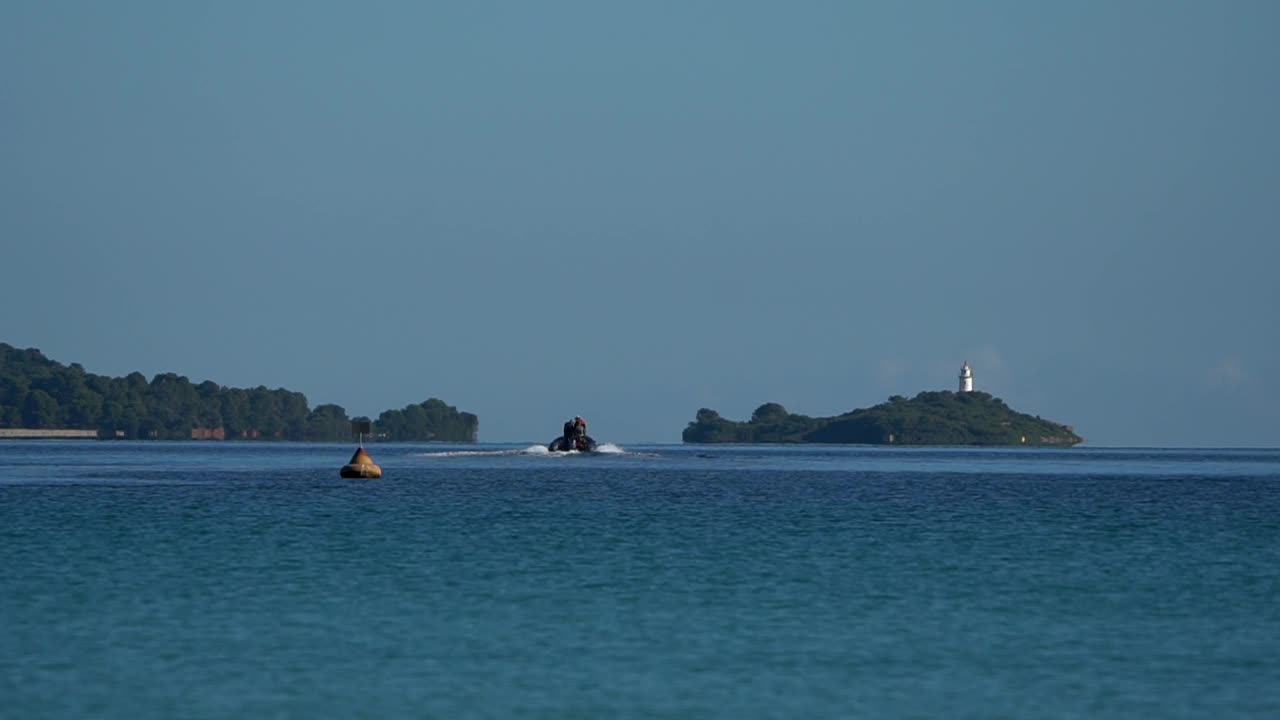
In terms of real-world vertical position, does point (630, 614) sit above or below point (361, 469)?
below

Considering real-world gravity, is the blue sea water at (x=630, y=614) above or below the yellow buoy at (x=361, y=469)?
below

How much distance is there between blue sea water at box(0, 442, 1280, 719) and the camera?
3072cm

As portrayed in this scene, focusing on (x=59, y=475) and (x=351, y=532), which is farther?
(x=59, y=475)

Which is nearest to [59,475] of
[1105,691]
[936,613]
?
[936,613]

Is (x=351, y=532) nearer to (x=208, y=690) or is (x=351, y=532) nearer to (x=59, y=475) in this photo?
(x=208, y=690)

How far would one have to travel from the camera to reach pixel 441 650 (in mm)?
35812

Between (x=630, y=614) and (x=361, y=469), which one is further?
(x=361, y=469)

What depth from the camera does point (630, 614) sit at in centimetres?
4206

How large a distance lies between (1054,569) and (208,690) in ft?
105

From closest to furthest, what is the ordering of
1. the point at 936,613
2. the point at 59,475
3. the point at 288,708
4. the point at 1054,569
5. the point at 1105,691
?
the point at 288,708 < the point at 1105,691 < the point at 936,613 < the point at 1054,569 < the point at 59,475

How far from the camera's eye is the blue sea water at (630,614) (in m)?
30.7

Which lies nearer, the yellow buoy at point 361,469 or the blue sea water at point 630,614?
the blue sea water at point 630,614

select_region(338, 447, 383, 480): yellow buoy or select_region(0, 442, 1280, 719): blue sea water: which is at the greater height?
select_region(338, 447, 383, 480): yellow buoy

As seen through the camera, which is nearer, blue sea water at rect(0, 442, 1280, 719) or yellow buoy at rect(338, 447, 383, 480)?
blue sea water at rect(0, 442, 1280, 719)
